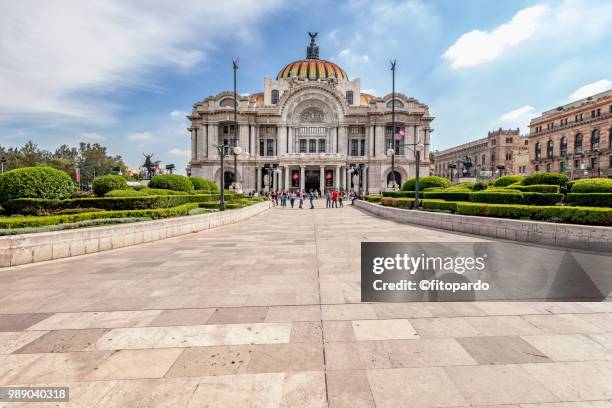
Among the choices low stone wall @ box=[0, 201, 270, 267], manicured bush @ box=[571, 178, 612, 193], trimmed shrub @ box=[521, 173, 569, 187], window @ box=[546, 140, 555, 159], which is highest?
window @ box=[546, 140, 555, 159]

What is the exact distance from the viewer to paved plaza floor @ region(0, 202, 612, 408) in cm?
311

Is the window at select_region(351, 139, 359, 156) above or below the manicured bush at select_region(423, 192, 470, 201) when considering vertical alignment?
above

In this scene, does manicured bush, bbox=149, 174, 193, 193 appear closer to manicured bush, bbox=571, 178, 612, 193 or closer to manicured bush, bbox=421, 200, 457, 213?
manicured bush, bbox=421, 200, 457, 213

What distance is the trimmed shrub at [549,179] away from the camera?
16.1 metres

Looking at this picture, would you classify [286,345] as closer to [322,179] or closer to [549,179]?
[549,179]

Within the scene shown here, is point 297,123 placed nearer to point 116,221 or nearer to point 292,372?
point 116,221

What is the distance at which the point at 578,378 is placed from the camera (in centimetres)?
332

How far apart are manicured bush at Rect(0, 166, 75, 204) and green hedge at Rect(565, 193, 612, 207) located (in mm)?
24497

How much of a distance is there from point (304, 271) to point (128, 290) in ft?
13.3

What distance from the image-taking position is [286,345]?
4098 mm

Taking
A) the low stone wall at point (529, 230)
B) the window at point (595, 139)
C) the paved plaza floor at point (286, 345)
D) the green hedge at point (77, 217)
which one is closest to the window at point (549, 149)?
the window at point (595, 139)

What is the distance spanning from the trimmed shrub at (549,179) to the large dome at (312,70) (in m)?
58.5
